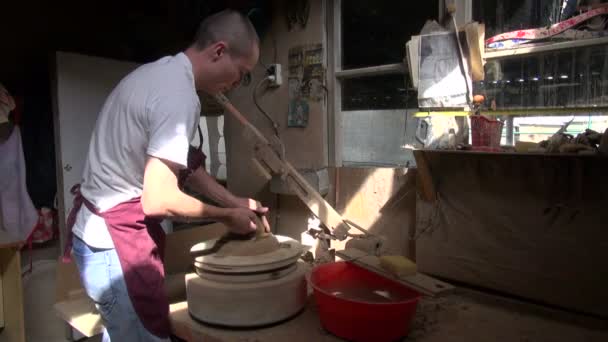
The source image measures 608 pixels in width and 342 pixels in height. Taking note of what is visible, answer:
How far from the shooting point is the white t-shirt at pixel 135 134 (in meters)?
1.16

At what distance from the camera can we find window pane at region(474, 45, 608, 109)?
1.63 meters

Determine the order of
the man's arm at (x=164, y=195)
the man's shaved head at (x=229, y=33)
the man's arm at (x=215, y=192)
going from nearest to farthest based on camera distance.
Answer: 1. the man's arm at (x=164, y=195)
2. the man's shaved head at (x=229, y=33)
3. the man's arm at (x=215, y=192)

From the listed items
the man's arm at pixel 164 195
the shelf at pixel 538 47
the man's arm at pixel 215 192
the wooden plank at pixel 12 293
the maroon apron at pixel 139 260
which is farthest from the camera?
the wooden plank at pixel 12 293

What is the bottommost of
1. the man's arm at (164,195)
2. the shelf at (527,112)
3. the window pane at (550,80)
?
the man's arm at (164,195)

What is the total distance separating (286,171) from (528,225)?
1.05 m

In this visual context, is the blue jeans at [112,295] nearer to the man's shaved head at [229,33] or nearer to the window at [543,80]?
the man's shaved head at [229,33]

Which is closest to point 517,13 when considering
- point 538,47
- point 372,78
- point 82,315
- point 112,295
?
point 538,47

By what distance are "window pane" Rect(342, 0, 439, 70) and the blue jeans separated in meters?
1.66

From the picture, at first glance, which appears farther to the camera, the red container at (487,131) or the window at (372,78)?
the window at (372,78)

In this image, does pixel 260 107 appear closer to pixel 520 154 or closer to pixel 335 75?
pixel 335 75

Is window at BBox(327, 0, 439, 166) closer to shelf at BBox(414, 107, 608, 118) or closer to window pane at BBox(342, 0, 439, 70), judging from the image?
window pane at BBox(342, 0, 439, 70)

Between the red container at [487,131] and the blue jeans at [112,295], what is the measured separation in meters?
1.43

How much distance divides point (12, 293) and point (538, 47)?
2.96m

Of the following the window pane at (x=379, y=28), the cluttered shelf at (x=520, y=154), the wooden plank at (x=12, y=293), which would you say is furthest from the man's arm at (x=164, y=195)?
the wooden plank at (x=12, y=293)
